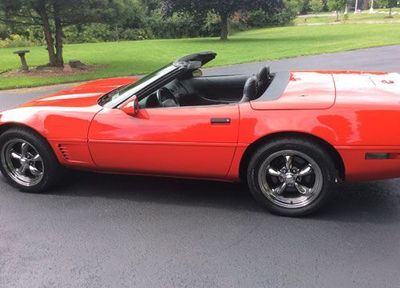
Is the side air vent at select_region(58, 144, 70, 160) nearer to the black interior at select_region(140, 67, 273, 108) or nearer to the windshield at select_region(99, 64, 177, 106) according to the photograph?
the windshield at select_region(99, 64, 177, 106)

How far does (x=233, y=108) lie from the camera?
3.80 meters

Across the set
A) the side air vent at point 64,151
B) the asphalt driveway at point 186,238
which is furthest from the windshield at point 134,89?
the asphalt driveway at point 186,238

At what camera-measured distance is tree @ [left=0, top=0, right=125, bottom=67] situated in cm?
1402

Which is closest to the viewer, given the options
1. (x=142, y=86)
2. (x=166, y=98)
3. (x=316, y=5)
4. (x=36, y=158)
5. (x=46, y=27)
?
(x=142, y=86)

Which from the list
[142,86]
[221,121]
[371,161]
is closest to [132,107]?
[142,86]

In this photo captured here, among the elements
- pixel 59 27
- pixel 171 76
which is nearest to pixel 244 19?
pixel 59 27

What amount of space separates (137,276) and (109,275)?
0.62ft

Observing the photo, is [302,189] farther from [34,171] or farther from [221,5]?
[221,5]

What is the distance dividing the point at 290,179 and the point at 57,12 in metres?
12.9

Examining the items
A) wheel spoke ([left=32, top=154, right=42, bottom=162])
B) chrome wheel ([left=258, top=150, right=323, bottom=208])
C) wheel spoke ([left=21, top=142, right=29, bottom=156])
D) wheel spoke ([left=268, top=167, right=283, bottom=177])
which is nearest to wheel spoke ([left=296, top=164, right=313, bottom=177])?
chrome wheel ([left=258, top=150, right=323, bottom=208])

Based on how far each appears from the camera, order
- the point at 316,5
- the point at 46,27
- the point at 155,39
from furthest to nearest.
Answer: the point at 316,5
the point at 155,39
the point at 46,27

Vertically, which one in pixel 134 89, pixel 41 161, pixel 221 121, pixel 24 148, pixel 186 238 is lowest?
pixel 186 238

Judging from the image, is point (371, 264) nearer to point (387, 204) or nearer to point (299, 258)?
point (299, 258)

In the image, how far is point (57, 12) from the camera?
14.8 metres
